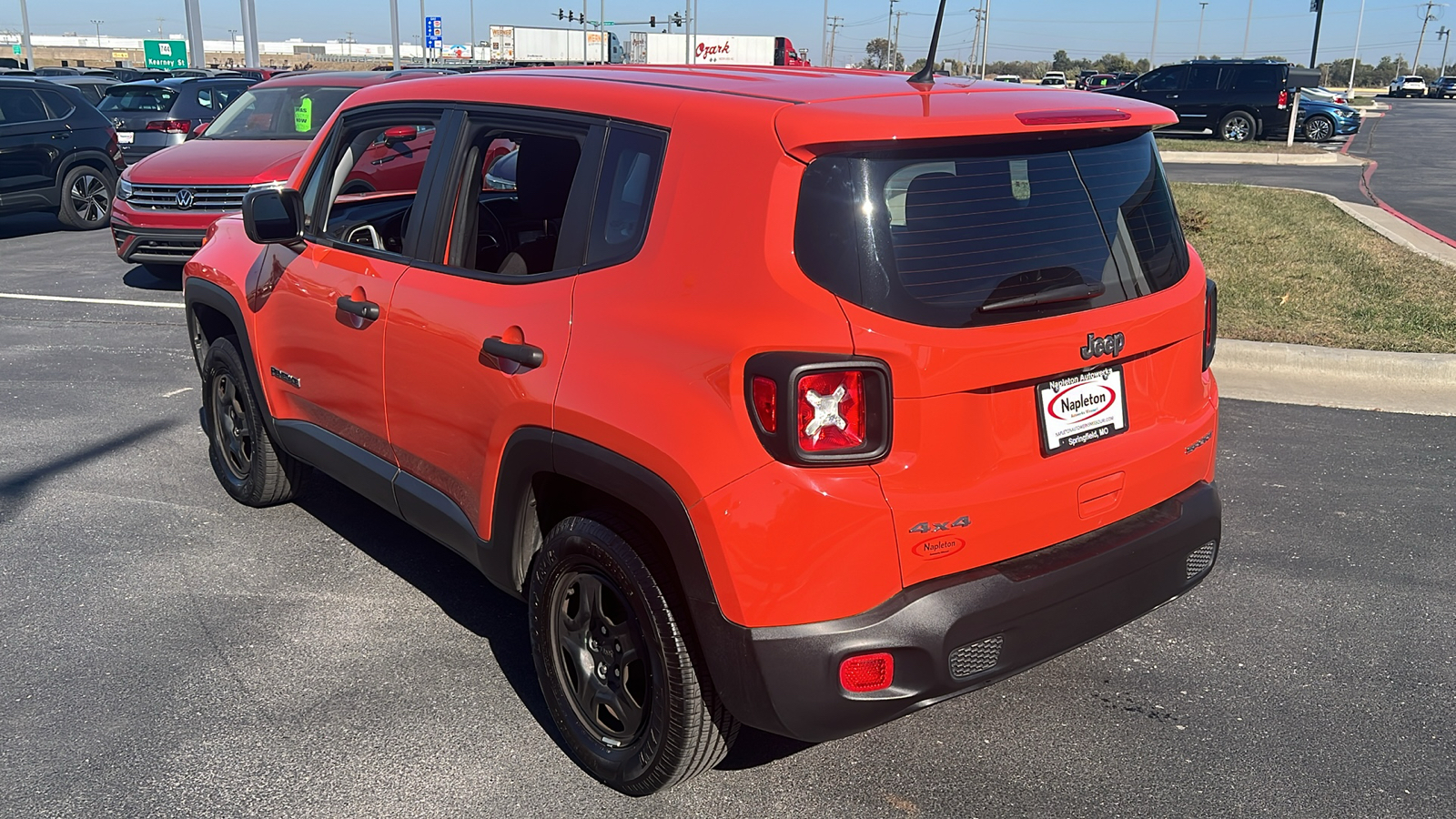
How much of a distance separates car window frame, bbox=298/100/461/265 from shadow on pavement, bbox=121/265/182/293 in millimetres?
6923

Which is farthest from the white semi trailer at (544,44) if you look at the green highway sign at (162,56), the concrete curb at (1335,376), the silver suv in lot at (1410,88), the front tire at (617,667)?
the front tire at (617,667)

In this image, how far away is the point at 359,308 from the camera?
3.77 meters

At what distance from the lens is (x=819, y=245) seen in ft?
8.29

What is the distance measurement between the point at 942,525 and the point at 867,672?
0.36 metres

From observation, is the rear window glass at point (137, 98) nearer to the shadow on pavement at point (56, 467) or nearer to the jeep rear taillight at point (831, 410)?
the shadow on pavement at point (56, 467)

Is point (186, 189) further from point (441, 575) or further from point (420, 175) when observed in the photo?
point (420, 175)

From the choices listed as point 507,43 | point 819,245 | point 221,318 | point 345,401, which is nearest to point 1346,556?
point 819,245

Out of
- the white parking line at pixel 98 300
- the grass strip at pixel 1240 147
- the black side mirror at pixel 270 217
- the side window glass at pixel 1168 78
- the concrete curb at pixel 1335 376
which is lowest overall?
the white parking line at pixel 98 300

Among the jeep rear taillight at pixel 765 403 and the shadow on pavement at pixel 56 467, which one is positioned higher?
the jeep rear taillight at pixel 765 403

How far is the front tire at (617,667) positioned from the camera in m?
2.75

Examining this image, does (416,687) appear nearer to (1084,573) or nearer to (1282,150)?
(1084,573)

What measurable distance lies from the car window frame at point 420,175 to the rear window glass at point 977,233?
4.94 ft

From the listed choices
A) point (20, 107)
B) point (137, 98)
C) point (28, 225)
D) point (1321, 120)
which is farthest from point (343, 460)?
point (1321, 120)

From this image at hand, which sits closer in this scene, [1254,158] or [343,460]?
[343,460]
